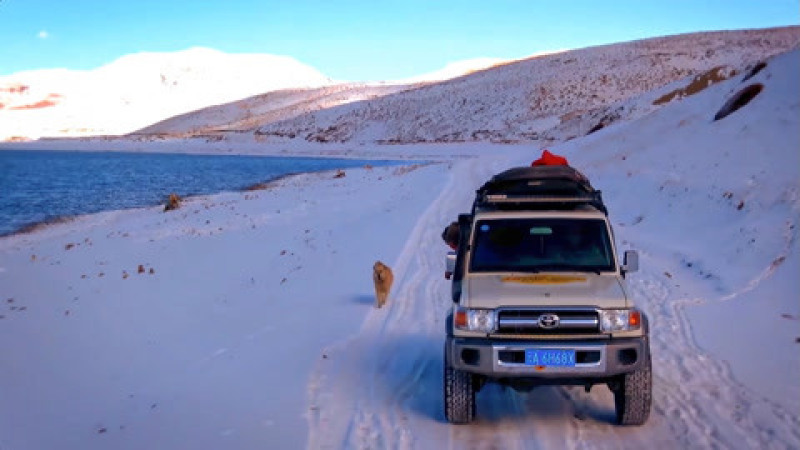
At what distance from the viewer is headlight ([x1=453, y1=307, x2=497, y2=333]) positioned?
20.4 ft

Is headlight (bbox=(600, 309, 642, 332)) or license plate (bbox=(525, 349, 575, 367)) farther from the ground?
headlight (bbox=(600, 309, 642, 332))

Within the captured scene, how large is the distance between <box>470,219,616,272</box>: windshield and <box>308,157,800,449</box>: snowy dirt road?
4.52 ft

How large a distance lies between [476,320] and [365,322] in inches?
169

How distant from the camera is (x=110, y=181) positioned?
156 ft

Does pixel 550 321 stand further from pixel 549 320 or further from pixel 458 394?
pixel 458 394

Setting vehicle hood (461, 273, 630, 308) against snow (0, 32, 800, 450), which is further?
snow (0, 32, 800, 450)

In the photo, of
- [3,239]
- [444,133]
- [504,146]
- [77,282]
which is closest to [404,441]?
[77,282]

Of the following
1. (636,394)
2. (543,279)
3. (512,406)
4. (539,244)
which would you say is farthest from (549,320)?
(512,406)

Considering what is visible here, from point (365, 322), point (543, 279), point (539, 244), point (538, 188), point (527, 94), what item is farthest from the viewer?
point (527, 94)

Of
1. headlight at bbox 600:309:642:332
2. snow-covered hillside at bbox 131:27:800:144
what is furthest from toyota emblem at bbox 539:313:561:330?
snow-covered hillside at bbox 131:27:800:144

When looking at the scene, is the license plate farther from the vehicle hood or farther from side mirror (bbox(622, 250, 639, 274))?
side mirror (bbox(622, 250, 639, 274))

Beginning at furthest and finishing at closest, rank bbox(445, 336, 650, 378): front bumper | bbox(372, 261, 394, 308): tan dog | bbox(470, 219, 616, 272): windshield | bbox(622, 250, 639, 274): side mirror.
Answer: bbox(372, 261, 394, 308): tan dog → bbox(470, 219, 616, 272): windshield → bbox(622, 250, 639, 274): side mirror → bbox(445, 336, 650, 378): front bumper

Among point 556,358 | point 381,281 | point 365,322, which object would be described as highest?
point 556,358

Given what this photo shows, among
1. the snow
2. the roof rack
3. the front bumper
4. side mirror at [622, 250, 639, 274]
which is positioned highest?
the roof rack
